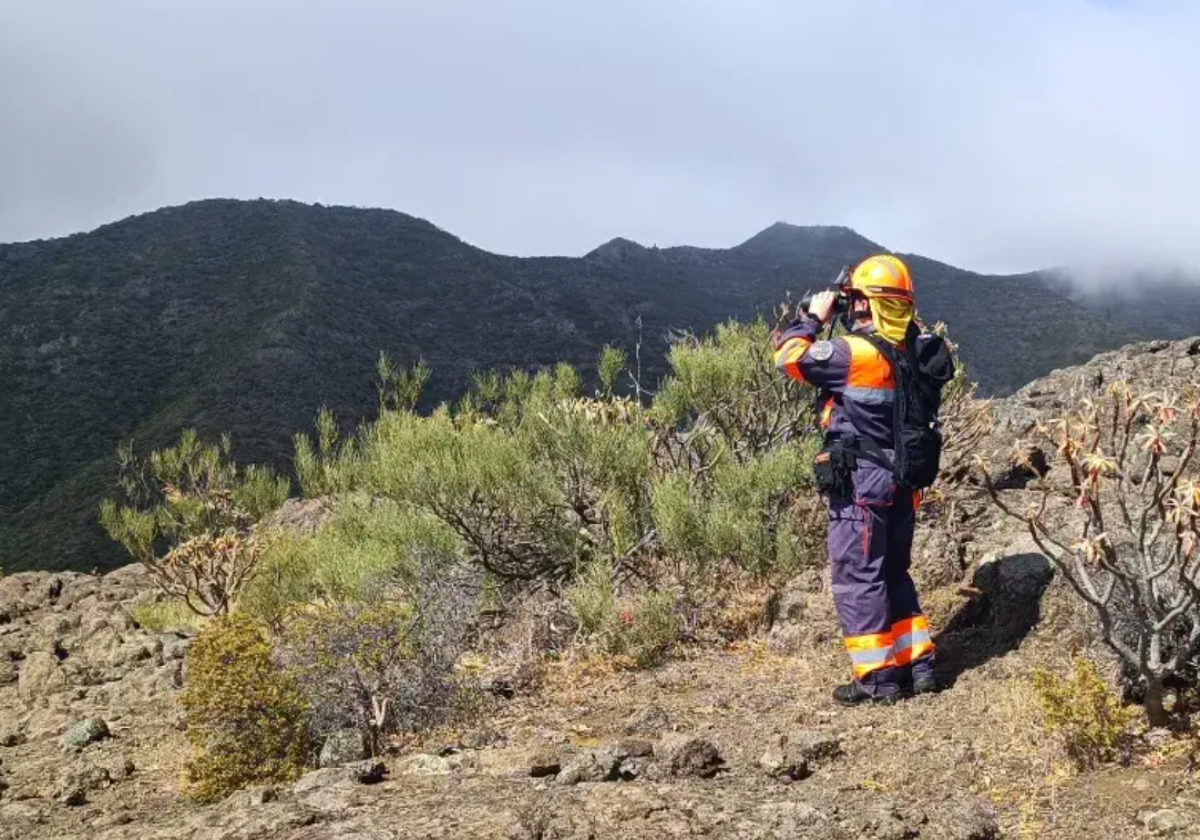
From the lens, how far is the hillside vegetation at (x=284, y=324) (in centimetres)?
2822

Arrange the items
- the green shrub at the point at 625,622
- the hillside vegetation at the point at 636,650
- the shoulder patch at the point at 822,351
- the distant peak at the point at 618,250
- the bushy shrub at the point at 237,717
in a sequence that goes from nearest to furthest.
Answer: the hillside vegetation at the point at 636,650 < the bushy shrub at the point at 237,717 < the shoulder patch at the point at 822,351 < the green shrub at the point at 625,622 < the distant peak at the point at 618,250

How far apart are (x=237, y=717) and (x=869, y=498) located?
2857 mm

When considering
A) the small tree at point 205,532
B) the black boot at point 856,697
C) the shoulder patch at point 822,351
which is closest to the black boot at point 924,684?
the black boot at point 856,697

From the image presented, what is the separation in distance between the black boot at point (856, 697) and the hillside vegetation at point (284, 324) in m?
20.6

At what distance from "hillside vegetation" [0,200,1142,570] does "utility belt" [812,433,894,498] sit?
20.5m

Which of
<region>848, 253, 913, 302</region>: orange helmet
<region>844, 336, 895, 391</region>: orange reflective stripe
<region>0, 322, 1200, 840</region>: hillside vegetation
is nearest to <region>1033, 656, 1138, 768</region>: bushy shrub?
<region>0, 322, 1200, 840</region>: hillside vegetation

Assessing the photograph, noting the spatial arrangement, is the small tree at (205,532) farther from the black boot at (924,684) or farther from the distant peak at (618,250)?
the distant peak at (618,250)

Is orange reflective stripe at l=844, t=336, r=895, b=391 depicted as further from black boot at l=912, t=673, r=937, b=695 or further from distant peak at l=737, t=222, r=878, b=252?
distant peak at l=737, t=222, r=878, b=252

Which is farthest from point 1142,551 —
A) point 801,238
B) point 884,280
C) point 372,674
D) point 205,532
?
point 801,238

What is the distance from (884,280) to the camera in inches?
164

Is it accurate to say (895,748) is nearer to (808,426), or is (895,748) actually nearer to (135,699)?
(808,426)

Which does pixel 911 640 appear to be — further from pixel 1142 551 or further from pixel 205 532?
pixel 205 532

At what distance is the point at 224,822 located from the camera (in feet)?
10.1

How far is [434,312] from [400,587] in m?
38.9
